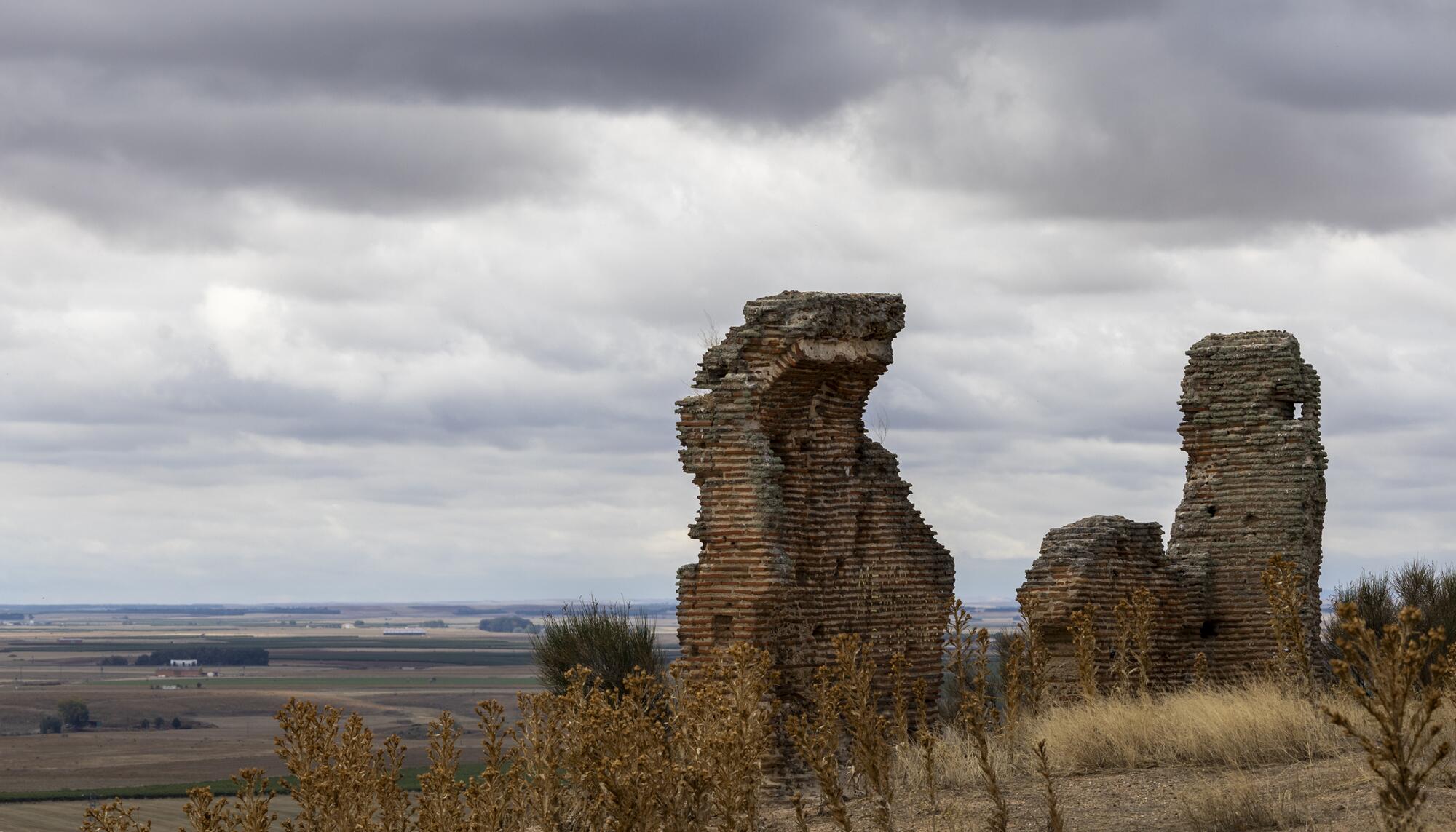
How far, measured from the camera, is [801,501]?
1712 centimetres

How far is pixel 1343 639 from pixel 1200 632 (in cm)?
1359

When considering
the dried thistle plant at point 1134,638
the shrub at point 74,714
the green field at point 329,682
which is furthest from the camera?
the green field at point 329,682

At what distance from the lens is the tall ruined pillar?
20.0m

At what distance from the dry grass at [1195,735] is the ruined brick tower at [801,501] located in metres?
2.82

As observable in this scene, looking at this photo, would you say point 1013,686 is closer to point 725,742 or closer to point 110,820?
point 725,742

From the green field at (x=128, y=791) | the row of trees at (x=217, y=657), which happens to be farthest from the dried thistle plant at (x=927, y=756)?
the row of trees at (x=217, y=657)

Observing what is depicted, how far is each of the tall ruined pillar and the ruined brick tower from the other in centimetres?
408

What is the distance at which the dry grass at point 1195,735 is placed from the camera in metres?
13.7

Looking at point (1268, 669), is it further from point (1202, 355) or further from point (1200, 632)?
point (1202, 355)

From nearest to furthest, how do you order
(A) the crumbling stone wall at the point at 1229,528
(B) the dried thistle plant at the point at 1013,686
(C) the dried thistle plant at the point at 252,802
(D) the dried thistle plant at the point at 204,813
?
(D) the dried thistle plant at the point at 204,813 → (C) the dried thistle plant at the point at 252,802 → (B) the dried thistle plant at the point at 1013,686 → (A) the crumbling stone wall at the point at 1229,528

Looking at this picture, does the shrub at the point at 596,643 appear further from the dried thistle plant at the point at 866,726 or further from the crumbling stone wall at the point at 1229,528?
the dried thistle plant at the point at 866,726

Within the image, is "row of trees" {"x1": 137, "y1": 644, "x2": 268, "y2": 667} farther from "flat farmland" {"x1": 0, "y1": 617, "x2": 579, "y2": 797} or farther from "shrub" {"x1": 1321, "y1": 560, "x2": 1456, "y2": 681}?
"shrub" {"x1": 1321, "y1": 560, "x2": 1456, "y2": 681}

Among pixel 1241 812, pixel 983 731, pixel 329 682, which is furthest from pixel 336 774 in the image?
pixel 329 682

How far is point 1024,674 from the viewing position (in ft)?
62.8
